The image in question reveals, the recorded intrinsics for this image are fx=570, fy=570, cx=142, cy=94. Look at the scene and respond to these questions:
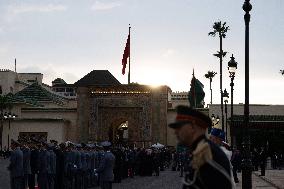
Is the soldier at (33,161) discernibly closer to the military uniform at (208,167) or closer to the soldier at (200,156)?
the soldier at (200,156)

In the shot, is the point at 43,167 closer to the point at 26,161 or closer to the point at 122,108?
the point at 26,161

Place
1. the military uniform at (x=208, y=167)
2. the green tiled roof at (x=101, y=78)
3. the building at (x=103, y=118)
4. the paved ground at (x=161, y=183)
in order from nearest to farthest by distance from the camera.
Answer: the military uniform at (x=208, y=167) < the paved ground at (x=161, y=183) < the building at (x=103, y=118) < the green tiled roof at (x=101, y=78)

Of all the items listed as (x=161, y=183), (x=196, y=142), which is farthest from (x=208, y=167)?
(x=161, y=183)

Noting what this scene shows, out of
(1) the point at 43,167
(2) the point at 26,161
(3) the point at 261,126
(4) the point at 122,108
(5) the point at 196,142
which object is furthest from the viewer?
(4) the point at 122,108

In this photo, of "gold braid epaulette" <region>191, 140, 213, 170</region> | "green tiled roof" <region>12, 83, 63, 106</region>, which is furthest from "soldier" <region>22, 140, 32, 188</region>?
"green tiled roof" <region>12, 83, 63, 106</region>

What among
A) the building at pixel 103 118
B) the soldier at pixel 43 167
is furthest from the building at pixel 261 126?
the soldier at pixel 43 167

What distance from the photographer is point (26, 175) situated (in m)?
17.3

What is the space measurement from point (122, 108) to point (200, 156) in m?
55.9

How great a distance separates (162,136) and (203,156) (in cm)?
5448

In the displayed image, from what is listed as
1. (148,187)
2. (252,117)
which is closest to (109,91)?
(252,117)

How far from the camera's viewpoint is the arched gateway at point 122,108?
59.6 meters

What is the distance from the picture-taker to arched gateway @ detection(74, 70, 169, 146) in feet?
196

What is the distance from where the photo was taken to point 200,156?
440 centimetres

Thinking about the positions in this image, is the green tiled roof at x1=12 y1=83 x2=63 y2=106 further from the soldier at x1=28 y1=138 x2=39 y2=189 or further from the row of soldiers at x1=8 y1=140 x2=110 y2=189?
the soldier at x1=28 y1=138 x2=39 y2=189
